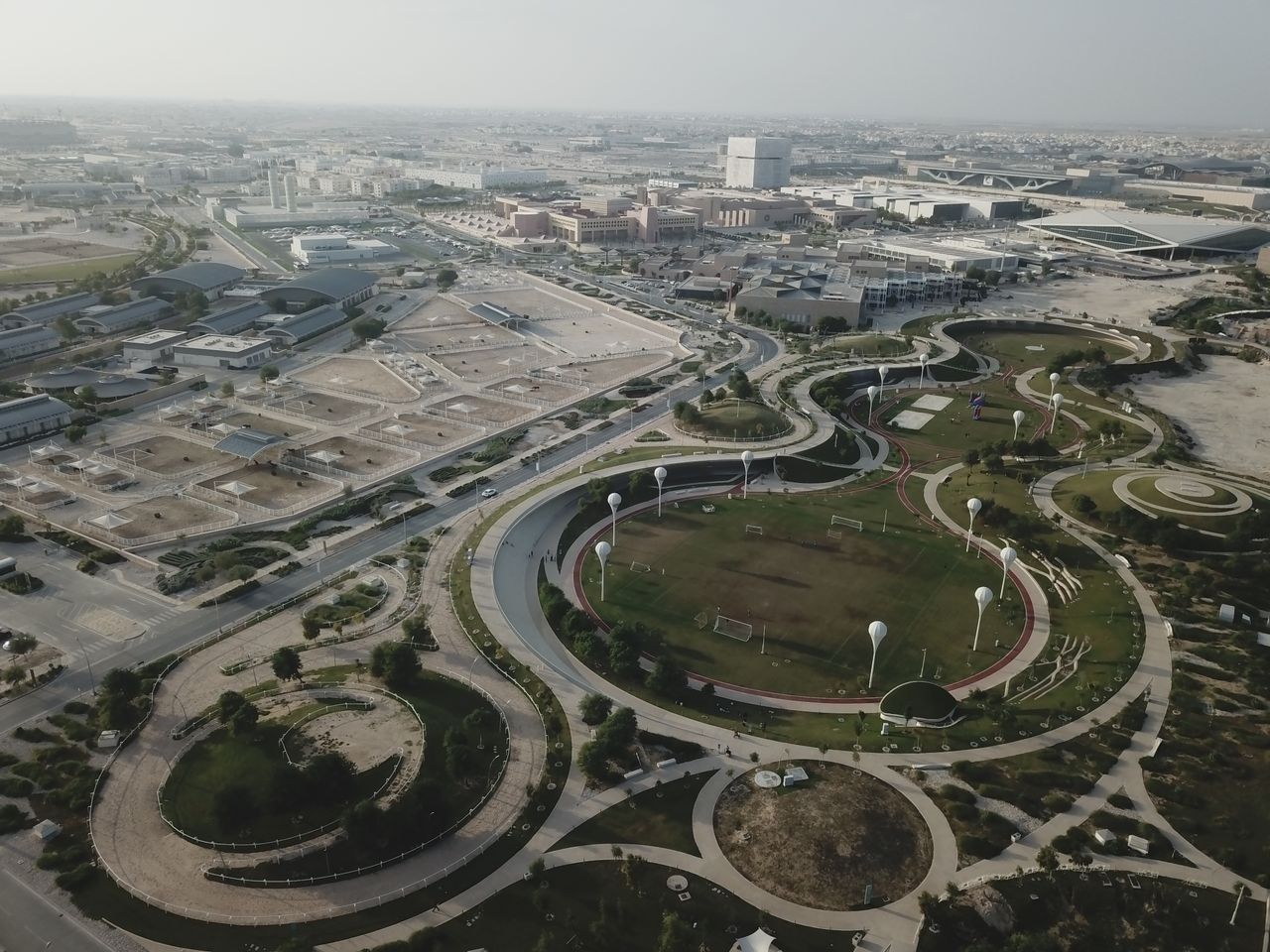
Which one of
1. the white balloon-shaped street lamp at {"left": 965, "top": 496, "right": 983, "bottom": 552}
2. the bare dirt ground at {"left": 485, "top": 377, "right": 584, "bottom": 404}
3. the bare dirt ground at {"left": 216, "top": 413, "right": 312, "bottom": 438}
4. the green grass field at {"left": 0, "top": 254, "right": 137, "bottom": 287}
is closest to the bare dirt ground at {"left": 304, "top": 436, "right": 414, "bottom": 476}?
the bare dirt ground at {"left": 216, "top": 413, "right": 312, "bottom": 438}

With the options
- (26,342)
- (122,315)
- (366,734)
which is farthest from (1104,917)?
(122,315)

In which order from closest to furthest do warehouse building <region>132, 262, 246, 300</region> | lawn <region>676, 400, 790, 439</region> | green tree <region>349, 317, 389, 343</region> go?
1. lawn <region>676, 400, 790, 439</region>
2. green tree <region>349, 317, 389, 343</region>
3. warehouse building <region>132, 262, 246, 300</region>

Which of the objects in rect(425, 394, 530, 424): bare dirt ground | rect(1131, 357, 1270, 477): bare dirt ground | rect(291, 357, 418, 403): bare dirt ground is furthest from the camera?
rect(291, 357, 418, 403): bare dirt ground

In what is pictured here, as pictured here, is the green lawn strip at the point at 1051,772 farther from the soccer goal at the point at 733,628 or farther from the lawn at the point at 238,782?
the lawn at the point at 238,782

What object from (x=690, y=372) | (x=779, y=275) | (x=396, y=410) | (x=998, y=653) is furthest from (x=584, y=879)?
(x=779, y=275)


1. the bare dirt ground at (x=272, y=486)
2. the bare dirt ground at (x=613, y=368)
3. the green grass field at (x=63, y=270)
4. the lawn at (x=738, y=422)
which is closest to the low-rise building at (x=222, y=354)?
the bare dirt ground at (x=272, y=486)

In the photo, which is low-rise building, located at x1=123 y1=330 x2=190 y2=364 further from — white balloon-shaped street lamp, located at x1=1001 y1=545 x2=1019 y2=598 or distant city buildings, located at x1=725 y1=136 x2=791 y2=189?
distant city buildings, located at x1=725 y1=136 x2=791 y2=189

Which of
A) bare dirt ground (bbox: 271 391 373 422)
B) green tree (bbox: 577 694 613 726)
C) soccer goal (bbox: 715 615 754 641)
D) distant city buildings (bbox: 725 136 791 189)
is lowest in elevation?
soccer goal (bbox: 715 615 754 641)

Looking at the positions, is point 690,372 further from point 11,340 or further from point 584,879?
point 11,340
